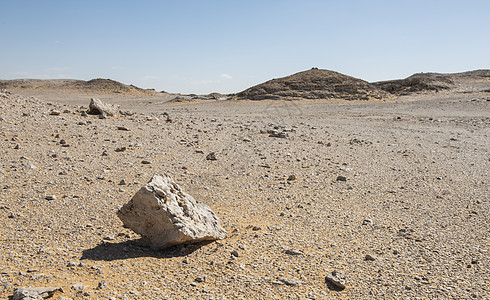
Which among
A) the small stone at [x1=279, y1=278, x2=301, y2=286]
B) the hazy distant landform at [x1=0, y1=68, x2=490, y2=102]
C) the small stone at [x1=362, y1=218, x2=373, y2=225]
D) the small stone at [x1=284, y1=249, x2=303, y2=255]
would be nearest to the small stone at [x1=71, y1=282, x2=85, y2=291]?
the small stone at [x1=279, y1=278, x2=301, y2=286]

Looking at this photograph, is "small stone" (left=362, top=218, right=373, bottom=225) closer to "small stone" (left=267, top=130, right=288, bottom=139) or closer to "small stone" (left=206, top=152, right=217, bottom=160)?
"small stone" (left=206, top=152, right=217, bottom=160)

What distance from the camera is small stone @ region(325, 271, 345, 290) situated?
3.31m

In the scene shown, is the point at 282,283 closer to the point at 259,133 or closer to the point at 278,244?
the point at 278,244

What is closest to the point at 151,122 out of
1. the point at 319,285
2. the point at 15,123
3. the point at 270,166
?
the point at 15,123

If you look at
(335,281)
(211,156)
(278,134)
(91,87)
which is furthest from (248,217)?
(91,87)

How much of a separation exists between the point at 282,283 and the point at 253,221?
4.78 ft

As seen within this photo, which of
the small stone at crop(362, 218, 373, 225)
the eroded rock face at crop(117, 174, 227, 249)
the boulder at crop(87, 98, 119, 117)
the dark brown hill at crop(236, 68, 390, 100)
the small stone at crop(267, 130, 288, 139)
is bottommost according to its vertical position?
the small stone at crop(362, 218, 373, 225)

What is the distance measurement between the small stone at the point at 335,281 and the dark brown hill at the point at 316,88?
2841cm

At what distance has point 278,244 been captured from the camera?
4059 mm

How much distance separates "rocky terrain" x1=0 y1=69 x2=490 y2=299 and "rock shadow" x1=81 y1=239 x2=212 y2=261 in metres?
0.02

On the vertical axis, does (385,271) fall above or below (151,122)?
below

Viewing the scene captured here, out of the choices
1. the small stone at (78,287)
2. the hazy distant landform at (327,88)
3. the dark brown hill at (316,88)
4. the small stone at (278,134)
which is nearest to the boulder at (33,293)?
the small stone at (78,287)

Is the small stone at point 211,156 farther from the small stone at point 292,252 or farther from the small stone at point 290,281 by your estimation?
the small stone at point 290,281

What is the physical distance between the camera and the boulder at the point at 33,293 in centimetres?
276
